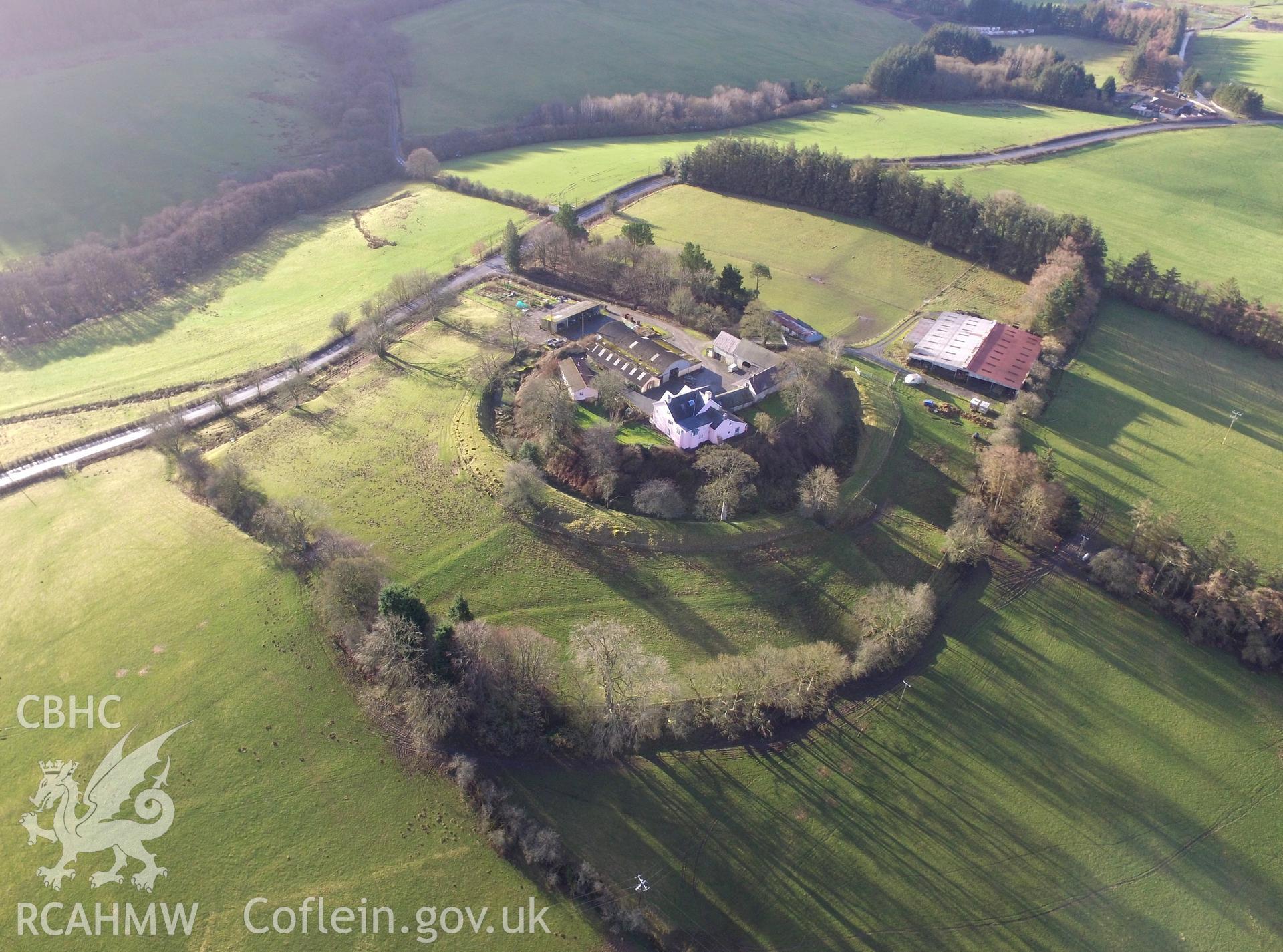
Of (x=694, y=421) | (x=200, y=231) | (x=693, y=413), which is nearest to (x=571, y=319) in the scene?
(x=693, y=413)

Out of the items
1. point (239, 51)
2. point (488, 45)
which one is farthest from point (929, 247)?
point (239, 51)

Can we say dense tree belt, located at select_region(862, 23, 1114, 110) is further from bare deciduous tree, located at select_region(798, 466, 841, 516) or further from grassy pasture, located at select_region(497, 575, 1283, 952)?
grassy pasture, located at select_region(497, 575, 1283, 952)

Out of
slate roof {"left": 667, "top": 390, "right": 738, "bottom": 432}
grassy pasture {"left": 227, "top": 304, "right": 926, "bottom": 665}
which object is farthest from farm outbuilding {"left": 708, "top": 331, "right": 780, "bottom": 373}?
grassy pasture {"left": 227, "top": 304, "right": 926, "bottom": 665}

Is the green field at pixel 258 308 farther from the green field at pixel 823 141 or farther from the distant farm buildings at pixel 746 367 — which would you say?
the distant farm buildings at pixel 746 367

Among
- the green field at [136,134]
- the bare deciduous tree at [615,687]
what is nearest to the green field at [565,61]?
the green field at [136,134]

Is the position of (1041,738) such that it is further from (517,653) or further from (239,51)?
(239,51)

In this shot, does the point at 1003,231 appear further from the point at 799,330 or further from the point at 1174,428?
the point at 1174,428
